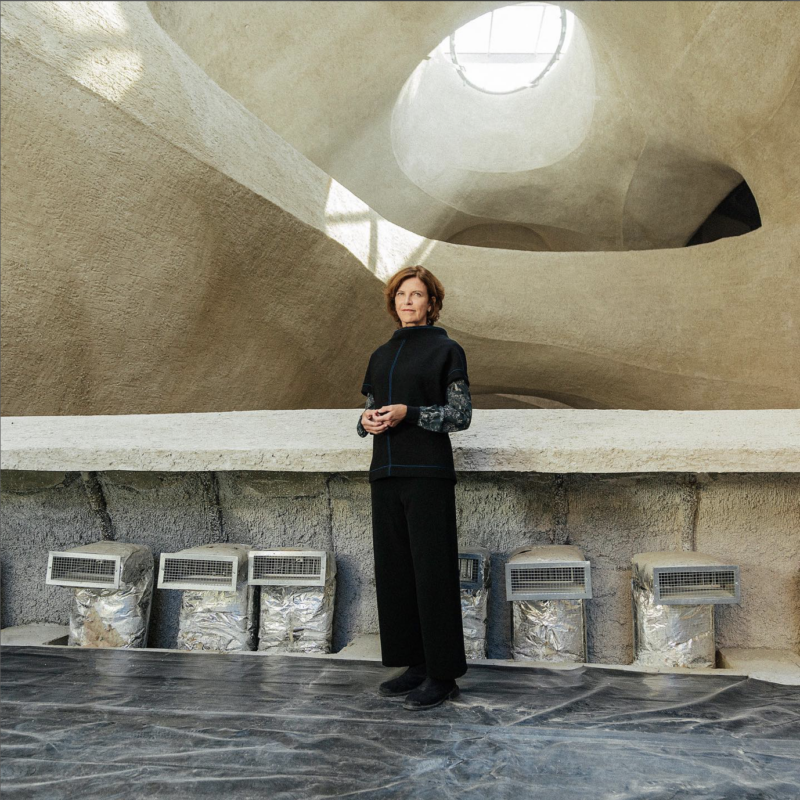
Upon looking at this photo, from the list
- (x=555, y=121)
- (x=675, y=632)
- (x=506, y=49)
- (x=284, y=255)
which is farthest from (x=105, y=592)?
(x=506, y=49)

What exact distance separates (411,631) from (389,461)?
0.61 meters

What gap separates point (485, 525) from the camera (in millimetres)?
2967

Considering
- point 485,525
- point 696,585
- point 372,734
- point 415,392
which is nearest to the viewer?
point 372,734

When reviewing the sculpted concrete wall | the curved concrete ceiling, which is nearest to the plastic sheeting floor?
the sculpted concrete wall

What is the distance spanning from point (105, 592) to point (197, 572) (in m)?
0.41

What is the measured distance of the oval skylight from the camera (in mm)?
13633

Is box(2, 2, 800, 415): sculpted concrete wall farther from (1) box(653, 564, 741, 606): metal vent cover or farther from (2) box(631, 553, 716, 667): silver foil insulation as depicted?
(2) box(631, 553, 716, 667): silver foil insulation

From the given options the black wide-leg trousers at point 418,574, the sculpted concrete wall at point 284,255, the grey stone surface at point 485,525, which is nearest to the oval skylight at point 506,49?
the sculpted concrete wall at point 284,255

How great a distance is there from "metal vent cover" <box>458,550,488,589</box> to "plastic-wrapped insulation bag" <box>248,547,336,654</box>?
564mm

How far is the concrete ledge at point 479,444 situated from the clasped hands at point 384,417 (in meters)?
0.38

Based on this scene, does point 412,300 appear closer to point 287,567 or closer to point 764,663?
point 287,567

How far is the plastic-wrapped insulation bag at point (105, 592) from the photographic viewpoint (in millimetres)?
2805

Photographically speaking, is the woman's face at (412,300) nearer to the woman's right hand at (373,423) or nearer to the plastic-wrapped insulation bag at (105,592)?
the woman's right hand at (373,423)

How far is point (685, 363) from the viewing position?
8.38 meters
